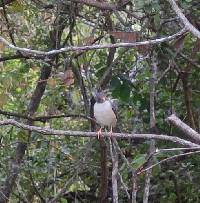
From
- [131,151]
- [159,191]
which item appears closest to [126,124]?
[131,151]

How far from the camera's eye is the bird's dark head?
13.2 ft

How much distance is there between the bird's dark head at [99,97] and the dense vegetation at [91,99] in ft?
0.22

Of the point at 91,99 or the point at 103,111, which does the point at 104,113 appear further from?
the point at 91,99

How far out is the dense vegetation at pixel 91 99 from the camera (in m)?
3.95

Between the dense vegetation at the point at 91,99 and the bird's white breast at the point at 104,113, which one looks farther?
the bird's white breast at the point at 104,113

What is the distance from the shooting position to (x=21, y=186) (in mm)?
4965

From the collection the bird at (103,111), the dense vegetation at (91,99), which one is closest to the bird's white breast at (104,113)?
the bird at (103,111)

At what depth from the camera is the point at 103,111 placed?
406cm

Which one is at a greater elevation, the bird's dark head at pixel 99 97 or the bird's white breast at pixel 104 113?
the bird's dark head at pixel 99 97

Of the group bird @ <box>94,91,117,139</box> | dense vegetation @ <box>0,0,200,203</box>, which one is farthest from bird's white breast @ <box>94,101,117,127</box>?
dense vegetation @ <box>0,0,200,203</box>

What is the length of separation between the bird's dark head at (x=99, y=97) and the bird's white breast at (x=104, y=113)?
1.4 inches

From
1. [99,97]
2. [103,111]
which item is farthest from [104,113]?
[99,97]

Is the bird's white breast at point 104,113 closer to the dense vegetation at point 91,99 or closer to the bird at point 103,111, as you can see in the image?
the bird at point 103,111

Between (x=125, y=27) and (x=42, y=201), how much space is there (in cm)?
167
